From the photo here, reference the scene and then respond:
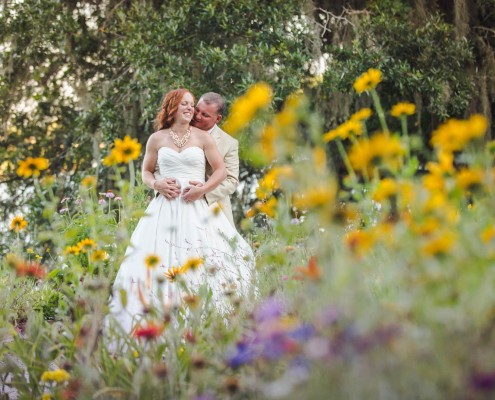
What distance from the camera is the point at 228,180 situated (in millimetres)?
4469

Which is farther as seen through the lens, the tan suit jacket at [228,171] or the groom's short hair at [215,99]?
the groom's short hair at [215,99]

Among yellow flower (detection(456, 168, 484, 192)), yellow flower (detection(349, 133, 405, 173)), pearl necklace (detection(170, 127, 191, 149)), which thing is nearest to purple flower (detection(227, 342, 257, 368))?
yellow flower (detection(349, 133, 405, 173))

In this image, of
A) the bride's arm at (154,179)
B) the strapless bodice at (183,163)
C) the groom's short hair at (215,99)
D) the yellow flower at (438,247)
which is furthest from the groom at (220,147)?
the yellow flower at (438,247)

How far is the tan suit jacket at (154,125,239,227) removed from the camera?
441 cm

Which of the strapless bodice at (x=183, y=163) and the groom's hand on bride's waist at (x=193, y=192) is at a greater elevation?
the strapless bodice at (x=183, y=163)

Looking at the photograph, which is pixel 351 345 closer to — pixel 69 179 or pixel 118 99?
pixel 118 99

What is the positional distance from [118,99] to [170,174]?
3431 mm

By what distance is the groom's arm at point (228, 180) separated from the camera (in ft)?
14.5

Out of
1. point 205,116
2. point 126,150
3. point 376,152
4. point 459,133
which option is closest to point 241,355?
point 376,152

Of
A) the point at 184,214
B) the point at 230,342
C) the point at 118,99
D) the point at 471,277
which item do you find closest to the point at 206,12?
the point at 118,99

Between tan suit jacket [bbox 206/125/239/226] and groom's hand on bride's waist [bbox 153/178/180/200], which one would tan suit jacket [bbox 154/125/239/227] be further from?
groom's hand on bride's waist [bbox 153/178/180/200]

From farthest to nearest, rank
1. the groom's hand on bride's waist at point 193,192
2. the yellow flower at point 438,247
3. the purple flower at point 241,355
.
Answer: the groom's hand on bride's waist at point 193,192 < the purple flower at point 241,355 < the yellow flower at point 438,247

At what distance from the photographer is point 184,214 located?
4.23 metres

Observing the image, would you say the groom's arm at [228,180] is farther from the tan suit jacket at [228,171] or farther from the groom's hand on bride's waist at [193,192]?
the groom's hand on bride's waist at [193,192]
